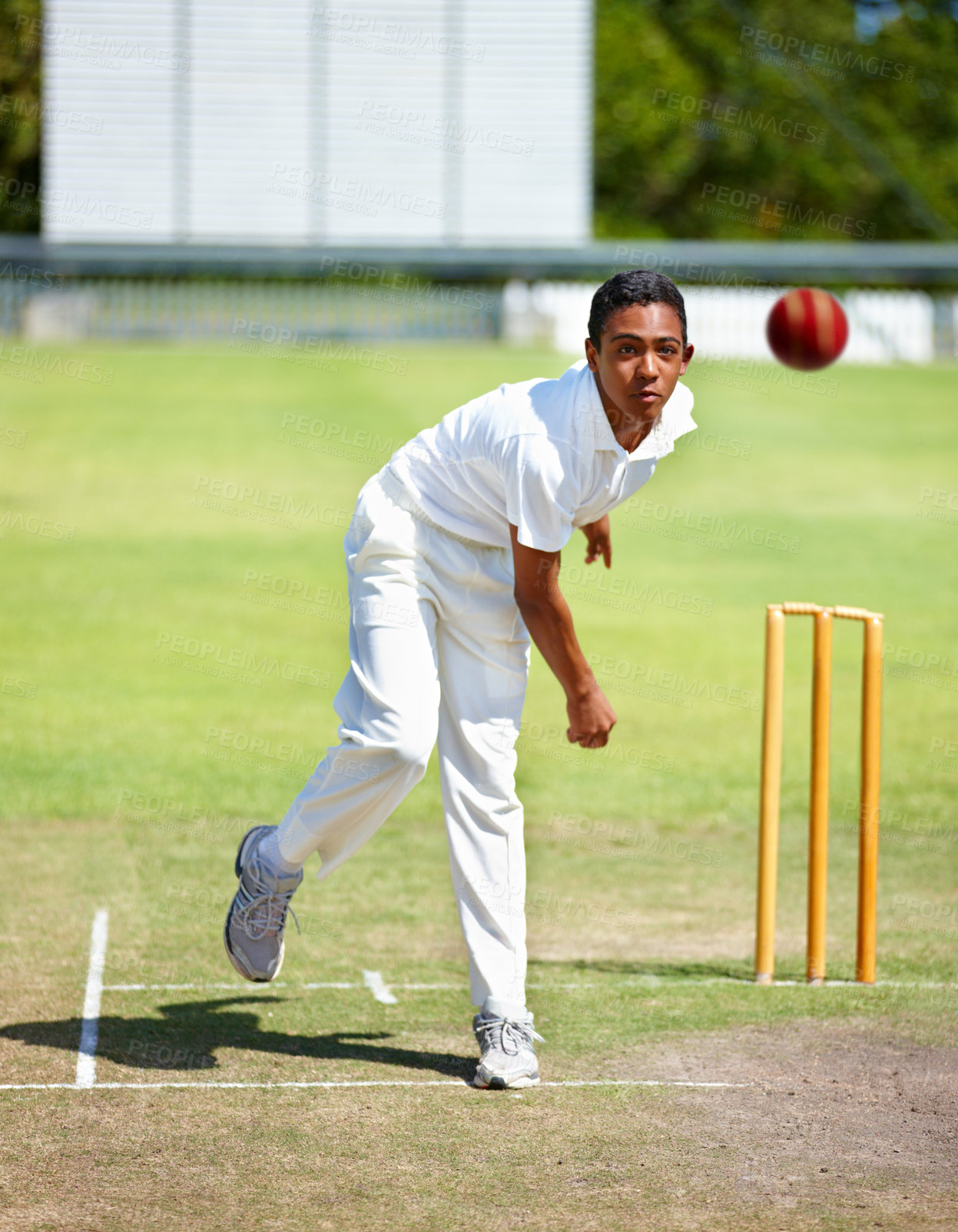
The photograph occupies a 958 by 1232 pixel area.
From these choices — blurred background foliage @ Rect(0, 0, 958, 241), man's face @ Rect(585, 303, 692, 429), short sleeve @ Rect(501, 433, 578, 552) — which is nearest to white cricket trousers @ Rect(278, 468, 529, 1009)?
short sleeve @ Rect(501, 433, 578, 552)

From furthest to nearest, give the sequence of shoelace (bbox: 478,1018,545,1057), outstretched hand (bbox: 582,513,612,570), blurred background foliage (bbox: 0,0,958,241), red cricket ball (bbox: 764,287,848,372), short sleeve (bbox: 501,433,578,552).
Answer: blurred background foliage (bbox: 0,0,958,241)
red cricket ball (bbox: 764,287,848,372)
outstretched hand (bbox: 582,513,612,570)
shoelace (bbox: 478,1018,545,1057)
short sleeve (bbox: 501,433,578,552)

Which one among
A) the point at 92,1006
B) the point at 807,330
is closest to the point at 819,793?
the point at 92,1006

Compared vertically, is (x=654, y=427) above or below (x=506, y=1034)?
above

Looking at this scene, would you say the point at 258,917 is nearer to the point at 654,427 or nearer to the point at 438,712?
the point at 438,712

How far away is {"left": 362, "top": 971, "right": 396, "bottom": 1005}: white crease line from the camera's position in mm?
4621

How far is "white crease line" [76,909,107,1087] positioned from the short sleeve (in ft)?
5.79

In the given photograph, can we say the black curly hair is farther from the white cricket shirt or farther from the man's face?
the white cricket shirt

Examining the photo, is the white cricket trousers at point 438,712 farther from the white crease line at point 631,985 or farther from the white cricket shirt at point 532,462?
the white crease line at point 631,985

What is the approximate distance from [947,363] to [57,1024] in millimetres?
24815

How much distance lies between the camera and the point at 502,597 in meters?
4.03

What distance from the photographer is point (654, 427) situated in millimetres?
3859

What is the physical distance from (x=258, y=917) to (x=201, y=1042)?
0.40 meters

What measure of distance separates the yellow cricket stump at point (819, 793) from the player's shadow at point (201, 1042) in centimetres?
115

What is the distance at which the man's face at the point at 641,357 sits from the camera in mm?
3656
